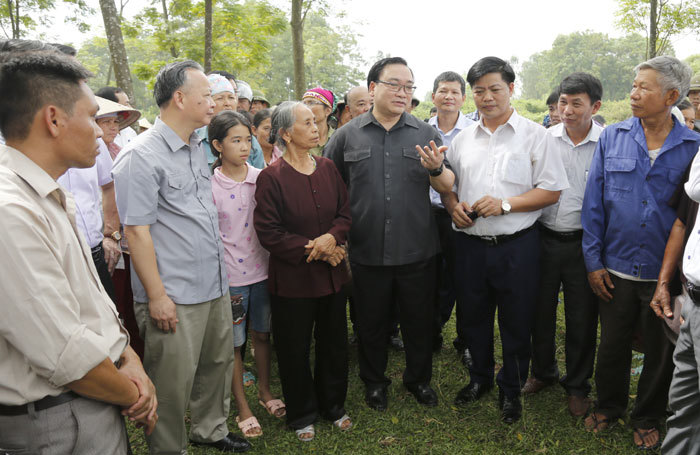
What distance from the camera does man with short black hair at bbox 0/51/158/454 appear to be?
1311mm

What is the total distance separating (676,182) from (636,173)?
0.22m

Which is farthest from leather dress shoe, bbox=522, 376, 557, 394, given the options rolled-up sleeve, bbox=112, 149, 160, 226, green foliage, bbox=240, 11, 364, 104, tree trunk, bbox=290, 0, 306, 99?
green foliage, bbox=240, 11, 364, 104

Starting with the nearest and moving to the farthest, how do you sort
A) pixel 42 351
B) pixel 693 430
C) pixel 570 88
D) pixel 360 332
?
pixel 42 351 → pixel 693 430 → pixel 570 88 → pixel 360 332

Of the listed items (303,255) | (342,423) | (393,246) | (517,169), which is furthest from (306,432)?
(517,169)

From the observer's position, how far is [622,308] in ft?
10.1

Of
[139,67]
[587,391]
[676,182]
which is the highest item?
[139,67]

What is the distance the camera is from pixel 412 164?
3.43 m

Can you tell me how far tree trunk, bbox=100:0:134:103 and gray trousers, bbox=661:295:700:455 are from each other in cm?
824

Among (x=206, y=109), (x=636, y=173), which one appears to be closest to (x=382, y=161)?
(x=206, y=109)

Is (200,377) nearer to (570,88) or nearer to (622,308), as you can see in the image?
(622,308)

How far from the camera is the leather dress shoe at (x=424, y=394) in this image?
143 inches

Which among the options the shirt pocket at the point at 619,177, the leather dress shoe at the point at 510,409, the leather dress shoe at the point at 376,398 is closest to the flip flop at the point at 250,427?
the leather dress shoe at the point at 376,398

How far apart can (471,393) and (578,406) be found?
76 cm

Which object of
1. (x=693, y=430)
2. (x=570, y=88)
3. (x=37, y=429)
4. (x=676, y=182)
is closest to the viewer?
(x=37, y=429)
